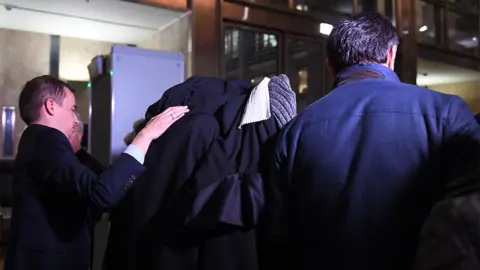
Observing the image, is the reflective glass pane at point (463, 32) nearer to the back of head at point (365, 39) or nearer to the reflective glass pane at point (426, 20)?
the reflective glass pane at point (426, 20)

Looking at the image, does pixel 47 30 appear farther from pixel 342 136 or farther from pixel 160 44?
pixel 342 136

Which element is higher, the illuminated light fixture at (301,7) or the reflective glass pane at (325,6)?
the reflective glass pane at (325,6)

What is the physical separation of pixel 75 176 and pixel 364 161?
2.91ft

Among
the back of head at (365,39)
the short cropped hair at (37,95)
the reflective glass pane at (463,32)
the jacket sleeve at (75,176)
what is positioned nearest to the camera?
the back of head at (365,39)

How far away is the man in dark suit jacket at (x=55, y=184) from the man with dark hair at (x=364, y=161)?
1.59ft

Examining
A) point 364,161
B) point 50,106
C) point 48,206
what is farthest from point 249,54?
point 364,161

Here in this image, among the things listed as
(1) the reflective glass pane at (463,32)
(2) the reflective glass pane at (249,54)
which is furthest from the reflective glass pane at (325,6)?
(1) the reflective glass pane at (463,32)

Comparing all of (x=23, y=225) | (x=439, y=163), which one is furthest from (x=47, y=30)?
(x=439, y=163)

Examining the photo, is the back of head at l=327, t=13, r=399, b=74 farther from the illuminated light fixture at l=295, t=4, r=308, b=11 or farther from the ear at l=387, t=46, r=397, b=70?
the illuminated light fixture at l=295, t=4, r=308, b=11

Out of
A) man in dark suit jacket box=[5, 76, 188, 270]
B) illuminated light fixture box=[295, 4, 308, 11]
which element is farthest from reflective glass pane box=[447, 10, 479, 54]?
man in dark suit jacket box=[5, 76, 188, 270]

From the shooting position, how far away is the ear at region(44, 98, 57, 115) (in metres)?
1.74

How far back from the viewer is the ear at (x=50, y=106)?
1.74 m

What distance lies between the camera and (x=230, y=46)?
12.9 feet

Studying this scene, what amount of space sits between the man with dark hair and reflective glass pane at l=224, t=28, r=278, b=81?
2685mm
